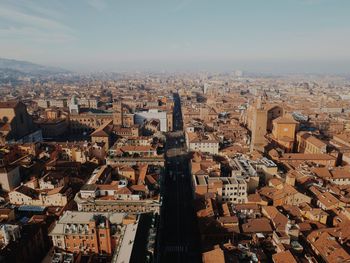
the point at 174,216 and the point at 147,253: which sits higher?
the point at 147,253

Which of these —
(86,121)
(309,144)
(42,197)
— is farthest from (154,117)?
(42,197)

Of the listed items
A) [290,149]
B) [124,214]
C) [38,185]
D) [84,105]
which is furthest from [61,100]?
[124,214]

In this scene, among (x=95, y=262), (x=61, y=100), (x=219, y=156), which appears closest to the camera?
(x=95, y=262)

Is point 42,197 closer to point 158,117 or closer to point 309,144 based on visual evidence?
point 158,117

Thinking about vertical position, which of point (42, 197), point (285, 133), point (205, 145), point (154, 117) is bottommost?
point (42, 197)

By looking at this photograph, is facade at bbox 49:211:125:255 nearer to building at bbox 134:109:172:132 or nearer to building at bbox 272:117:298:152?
building at bbox 272:117:298:152

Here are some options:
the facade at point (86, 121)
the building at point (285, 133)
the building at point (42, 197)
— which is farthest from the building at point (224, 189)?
the facade at point (86, 121)

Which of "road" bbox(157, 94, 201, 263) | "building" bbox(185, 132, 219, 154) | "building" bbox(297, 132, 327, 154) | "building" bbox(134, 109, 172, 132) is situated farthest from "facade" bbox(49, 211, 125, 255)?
"building" bbox(134, 109, 172, 132)

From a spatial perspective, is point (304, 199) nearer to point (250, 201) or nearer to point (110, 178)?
point (250, 201)

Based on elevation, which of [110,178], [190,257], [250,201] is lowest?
[190,257]
